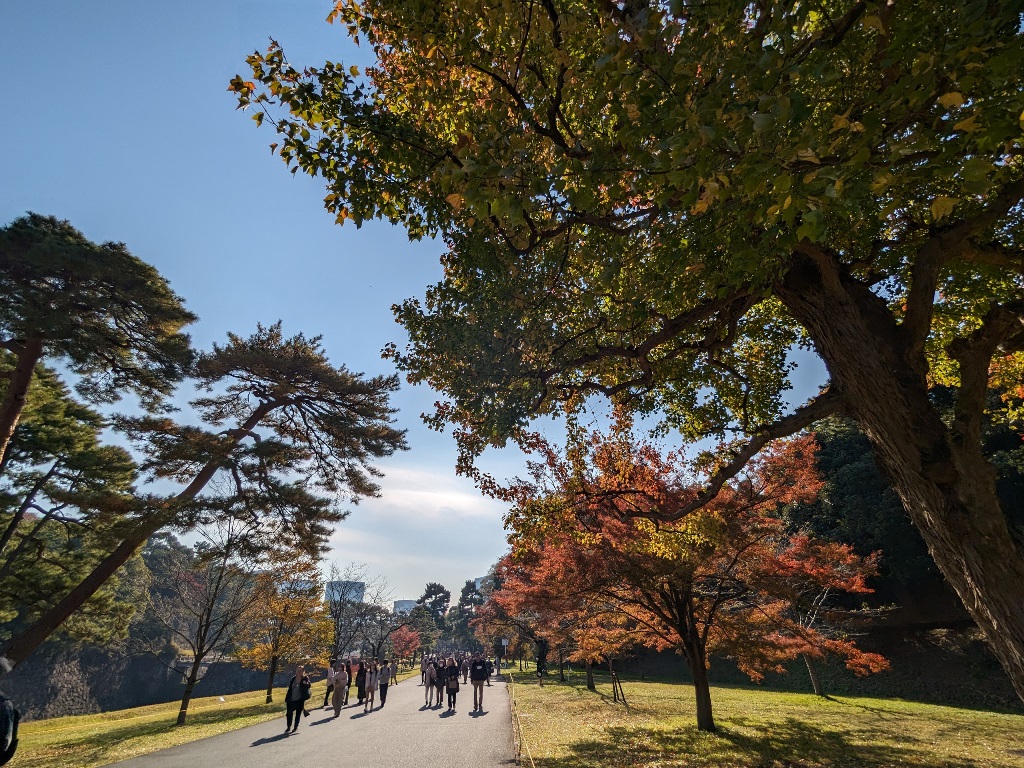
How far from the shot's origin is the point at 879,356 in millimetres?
5090

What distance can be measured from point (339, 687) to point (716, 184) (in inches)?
691

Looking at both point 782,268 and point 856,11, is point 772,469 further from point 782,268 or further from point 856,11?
point 856,11

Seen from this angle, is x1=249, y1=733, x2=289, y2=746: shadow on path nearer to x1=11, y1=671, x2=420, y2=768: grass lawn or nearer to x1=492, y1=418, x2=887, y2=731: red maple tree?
x1=11, y1=671, x2=420, y2=768: grass lawn

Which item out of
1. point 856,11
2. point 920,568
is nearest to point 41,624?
point 856,11

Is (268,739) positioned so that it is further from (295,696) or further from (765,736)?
(765,736)

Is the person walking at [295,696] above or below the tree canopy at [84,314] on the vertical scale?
below

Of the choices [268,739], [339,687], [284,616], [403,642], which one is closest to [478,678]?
[339,687]

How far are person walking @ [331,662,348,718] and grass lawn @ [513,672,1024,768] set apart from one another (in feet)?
19.0

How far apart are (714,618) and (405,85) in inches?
494

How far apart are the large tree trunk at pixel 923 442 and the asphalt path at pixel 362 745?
7.29 m

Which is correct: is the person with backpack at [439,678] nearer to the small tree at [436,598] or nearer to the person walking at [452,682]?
the person walking at [452,682]

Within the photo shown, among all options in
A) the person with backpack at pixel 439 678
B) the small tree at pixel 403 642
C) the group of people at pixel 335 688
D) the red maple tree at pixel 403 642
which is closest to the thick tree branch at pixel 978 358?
the group of people at pixel 335 688

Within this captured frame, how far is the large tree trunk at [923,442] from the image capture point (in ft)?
14.0

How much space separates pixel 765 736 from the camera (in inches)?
423
